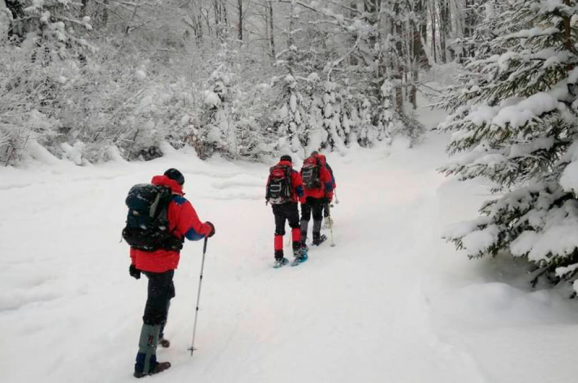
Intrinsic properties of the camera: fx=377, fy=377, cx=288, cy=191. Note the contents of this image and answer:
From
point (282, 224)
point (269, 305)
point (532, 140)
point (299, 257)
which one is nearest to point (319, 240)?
point (299, 257)

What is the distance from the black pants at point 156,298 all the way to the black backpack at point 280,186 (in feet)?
11.5

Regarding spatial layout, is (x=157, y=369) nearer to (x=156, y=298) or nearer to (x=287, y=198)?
(x=156, y=298)

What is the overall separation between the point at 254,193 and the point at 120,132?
4.90 m

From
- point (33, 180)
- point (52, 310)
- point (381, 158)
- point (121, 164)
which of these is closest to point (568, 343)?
point (52, 310)

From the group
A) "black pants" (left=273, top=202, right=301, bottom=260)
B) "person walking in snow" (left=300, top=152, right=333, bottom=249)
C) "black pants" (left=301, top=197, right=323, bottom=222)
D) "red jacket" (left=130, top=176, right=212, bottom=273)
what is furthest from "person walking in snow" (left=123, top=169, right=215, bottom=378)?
"black pants" (left=301, top=197, right=323, bottom=222)

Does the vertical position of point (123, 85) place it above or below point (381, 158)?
above

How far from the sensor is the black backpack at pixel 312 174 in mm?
8344

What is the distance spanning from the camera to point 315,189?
27.6 ft

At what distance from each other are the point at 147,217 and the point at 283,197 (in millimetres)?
3777

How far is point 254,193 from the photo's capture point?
40.3ft

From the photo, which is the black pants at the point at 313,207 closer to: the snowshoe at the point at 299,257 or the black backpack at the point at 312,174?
the black backpack at the point at 312,174

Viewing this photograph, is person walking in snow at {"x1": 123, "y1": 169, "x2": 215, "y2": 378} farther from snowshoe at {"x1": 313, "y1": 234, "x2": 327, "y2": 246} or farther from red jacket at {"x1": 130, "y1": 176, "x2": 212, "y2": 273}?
snowshoe at {"x1": 313, "y1": 234, "x2": 327, "y2": 246}

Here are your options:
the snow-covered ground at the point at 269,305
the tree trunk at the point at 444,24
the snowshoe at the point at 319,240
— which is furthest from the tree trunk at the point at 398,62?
the snowshoe at the point at 319,240

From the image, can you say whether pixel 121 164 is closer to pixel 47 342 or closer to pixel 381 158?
pixel 47 342
